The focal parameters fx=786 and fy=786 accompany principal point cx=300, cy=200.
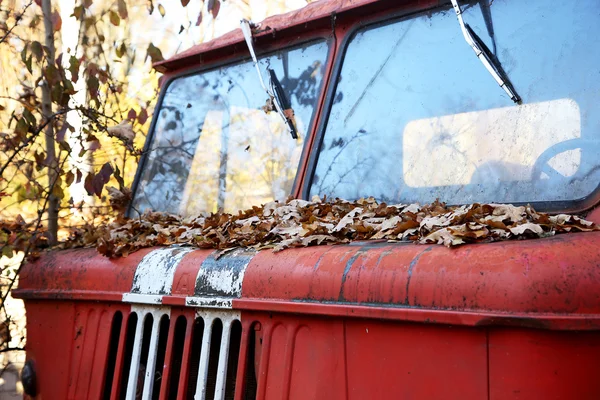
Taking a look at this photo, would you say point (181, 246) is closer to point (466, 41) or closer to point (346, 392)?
point (346, 392)

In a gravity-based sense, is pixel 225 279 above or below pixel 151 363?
above

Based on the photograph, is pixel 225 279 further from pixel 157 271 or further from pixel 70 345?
pixel 70 345

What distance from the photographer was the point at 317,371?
98.4 inches

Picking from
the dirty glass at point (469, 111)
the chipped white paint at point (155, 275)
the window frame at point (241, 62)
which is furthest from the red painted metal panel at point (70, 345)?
the dirty glass at point (469, 111)

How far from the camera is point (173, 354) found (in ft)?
9.75

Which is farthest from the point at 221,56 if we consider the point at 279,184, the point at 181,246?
the point at 181,246

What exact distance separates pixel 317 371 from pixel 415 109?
1258 millimetres

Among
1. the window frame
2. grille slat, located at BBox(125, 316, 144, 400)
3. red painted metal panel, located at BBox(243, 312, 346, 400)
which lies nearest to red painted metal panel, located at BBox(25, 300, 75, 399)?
grille slat, located at BBox(125, 316, 144, 400)

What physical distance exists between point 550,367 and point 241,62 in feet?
8.82

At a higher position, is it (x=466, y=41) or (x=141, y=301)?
(x=466, y=41)

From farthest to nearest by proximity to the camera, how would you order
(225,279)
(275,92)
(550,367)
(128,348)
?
(275,92) → (128,348) → (225,279) → (550,367)

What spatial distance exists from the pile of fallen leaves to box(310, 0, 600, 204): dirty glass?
0.54 feet

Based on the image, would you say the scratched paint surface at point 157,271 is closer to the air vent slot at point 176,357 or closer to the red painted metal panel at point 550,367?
the air vent slot at point 176,357

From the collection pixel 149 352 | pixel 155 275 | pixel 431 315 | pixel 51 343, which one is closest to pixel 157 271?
pixel 155 275
